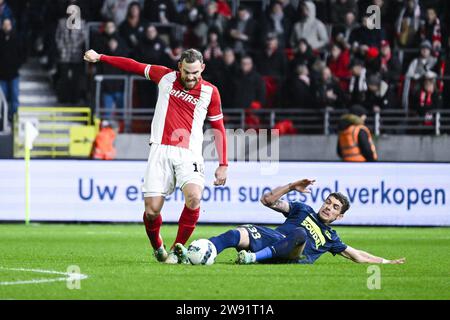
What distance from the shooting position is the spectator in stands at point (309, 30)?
2550 cm

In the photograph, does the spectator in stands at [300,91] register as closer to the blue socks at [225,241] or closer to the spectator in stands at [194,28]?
the spectator in stands at [194,28]

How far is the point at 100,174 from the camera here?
20281mm

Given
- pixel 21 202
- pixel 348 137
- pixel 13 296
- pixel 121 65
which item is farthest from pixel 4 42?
pixel 13 296

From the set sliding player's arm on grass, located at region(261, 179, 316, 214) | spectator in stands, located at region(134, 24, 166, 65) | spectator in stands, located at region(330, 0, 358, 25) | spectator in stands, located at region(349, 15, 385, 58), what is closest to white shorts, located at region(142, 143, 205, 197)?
sliding player's arm on grass, located at region(261, 179, 316, 214)

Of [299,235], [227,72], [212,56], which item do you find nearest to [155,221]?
[299,235]

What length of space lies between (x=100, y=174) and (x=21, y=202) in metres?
1.45

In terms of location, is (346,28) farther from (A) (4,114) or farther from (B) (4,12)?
(A) (4,114)

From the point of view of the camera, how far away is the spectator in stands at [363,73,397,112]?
24219 mm

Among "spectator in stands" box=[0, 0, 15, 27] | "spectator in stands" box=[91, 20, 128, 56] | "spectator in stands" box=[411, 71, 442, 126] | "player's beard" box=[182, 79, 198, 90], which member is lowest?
"player's beard" box=[182, 79, 198, 90]

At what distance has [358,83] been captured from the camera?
24250mm

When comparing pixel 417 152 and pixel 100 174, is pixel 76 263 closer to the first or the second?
pixel 100 174

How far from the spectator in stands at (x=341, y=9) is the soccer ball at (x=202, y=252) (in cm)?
1538

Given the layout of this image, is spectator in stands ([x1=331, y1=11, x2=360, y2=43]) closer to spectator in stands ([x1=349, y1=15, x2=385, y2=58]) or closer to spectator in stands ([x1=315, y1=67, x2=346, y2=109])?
spectator in stands ([x1=349, y1=15, x2=385, y2=58])

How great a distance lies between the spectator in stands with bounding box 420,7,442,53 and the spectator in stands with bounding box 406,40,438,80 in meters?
0.14
